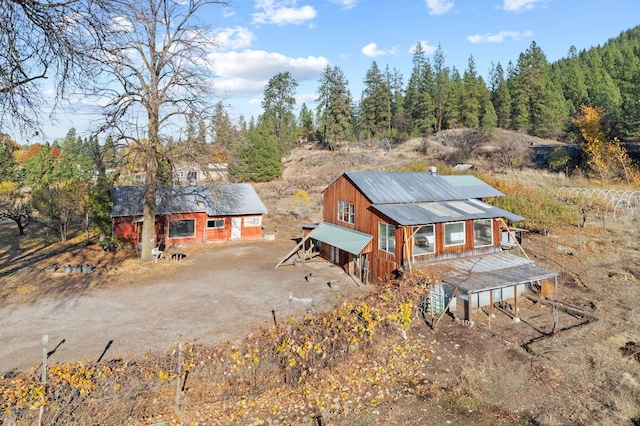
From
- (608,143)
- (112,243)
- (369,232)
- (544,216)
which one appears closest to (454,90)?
(608,143)

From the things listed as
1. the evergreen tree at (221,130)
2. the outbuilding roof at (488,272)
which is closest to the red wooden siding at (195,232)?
the evergreen tree at (221,130)

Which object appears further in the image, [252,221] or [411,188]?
[252,221]

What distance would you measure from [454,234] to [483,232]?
3571 mm

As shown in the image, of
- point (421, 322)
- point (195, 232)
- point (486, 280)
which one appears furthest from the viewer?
point (195, 232)

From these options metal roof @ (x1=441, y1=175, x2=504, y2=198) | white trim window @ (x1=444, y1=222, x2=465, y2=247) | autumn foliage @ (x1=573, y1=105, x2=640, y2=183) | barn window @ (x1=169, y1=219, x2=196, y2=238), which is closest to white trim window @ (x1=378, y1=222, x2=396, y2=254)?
white trim window @ (x1=444, y1=222, x2=465, y2=247)

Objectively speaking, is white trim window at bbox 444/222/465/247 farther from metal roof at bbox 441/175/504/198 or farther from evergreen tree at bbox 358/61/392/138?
evergreen tree at bbox 358/61/392/138

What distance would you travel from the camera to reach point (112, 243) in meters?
25.8

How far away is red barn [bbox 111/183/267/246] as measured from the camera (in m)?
27.3

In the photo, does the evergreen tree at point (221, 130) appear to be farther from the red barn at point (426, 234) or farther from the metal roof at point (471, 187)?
the metal roof at point (471, 187)

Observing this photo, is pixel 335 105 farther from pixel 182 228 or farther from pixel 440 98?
pixel 182 228

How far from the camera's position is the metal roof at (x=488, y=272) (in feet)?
47.4

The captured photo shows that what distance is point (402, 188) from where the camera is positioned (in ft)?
67.4

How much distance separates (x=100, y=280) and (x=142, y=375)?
41.4ft

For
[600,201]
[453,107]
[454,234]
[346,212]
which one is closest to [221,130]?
[346,212]
